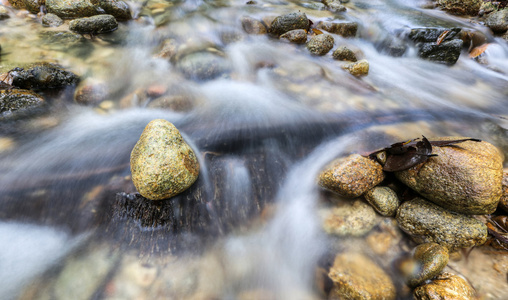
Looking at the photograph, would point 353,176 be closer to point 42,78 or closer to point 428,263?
point 428,263

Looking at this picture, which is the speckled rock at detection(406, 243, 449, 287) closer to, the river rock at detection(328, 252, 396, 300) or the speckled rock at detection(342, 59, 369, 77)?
the river rock at detection(328, 252, 396, 300)

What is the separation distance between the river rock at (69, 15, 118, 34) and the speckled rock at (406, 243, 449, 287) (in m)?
7.07

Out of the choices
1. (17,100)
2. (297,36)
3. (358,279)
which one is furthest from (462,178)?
(17,100)

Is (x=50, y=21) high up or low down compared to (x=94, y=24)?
down

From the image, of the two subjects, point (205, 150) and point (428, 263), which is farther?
point (205, 150)

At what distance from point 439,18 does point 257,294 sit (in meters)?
10.0

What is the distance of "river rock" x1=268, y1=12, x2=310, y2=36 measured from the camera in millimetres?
5777

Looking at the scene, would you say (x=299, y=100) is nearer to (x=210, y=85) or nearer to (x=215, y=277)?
(x=210, y=85)

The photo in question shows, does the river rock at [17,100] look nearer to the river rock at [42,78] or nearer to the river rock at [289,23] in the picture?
the river rock at [42,78]

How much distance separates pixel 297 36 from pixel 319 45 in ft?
2.15

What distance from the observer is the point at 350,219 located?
249 centimetres

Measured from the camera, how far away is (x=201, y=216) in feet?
8.09

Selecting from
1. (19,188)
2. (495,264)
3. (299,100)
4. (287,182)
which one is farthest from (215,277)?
(299,100)

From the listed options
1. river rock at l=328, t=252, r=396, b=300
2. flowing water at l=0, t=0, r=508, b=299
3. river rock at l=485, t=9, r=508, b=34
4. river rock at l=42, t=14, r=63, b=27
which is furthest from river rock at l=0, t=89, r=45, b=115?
river rock at l=485, t=9, r=508, b=34
